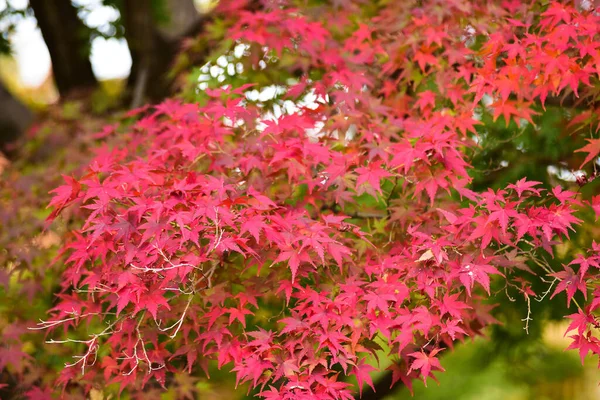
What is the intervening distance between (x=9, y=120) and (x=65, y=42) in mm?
768

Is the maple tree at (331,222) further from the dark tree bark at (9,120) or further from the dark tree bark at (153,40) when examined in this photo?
the dark tree bark at (9,120)

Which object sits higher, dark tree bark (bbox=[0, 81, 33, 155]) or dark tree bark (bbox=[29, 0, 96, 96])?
dark tree bark (bbox=[29, 0, 96, 96])

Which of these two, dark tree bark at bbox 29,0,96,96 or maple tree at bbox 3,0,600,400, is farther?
dark tree bark at bbox 29,0,96,96

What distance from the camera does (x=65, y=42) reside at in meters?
4.44

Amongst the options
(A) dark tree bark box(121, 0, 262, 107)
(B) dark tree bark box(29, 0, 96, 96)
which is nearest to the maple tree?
(A) dark tree bark box(121, 0, 262, 107)

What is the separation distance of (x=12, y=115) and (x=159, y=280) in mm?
2839

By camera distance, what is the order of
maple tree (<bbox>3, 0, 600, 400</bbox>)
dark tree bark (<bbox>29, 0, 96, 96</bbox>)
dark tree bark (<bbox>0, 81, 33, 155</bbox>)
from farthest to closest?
dark tree bark (<bbox>29, 0, 96, 96</bbox>) → dark tree bark (<bbox>0, 81, 33, 155</bbox>) → maple tree (<bbox>3, 0, 600, 400</bbox>)

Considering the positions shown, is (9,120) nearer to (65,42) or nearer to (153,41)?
(65,42)

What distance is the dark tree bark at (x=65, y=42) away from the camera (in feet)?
14.1

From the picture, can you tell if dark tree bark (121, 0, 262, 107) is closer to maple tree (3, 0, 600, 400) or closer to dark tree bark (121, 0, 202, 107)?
dark tree bark (121, 0, 202, 107)

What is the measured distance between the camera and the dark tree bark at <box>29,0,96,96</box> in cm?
431

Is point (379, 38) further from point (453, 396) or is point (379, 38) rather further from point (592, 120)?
point (453, 396)

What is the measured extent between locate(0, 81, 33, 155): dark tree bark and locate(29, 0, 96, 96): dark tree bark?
0.47 meters

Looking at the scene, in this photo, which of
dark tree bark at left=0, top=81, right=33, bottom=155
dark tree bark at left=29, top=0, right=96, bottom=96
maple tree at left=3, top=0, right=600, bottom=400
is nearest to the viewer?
maple tree at left=3, top=0, right=600, bottom=400
